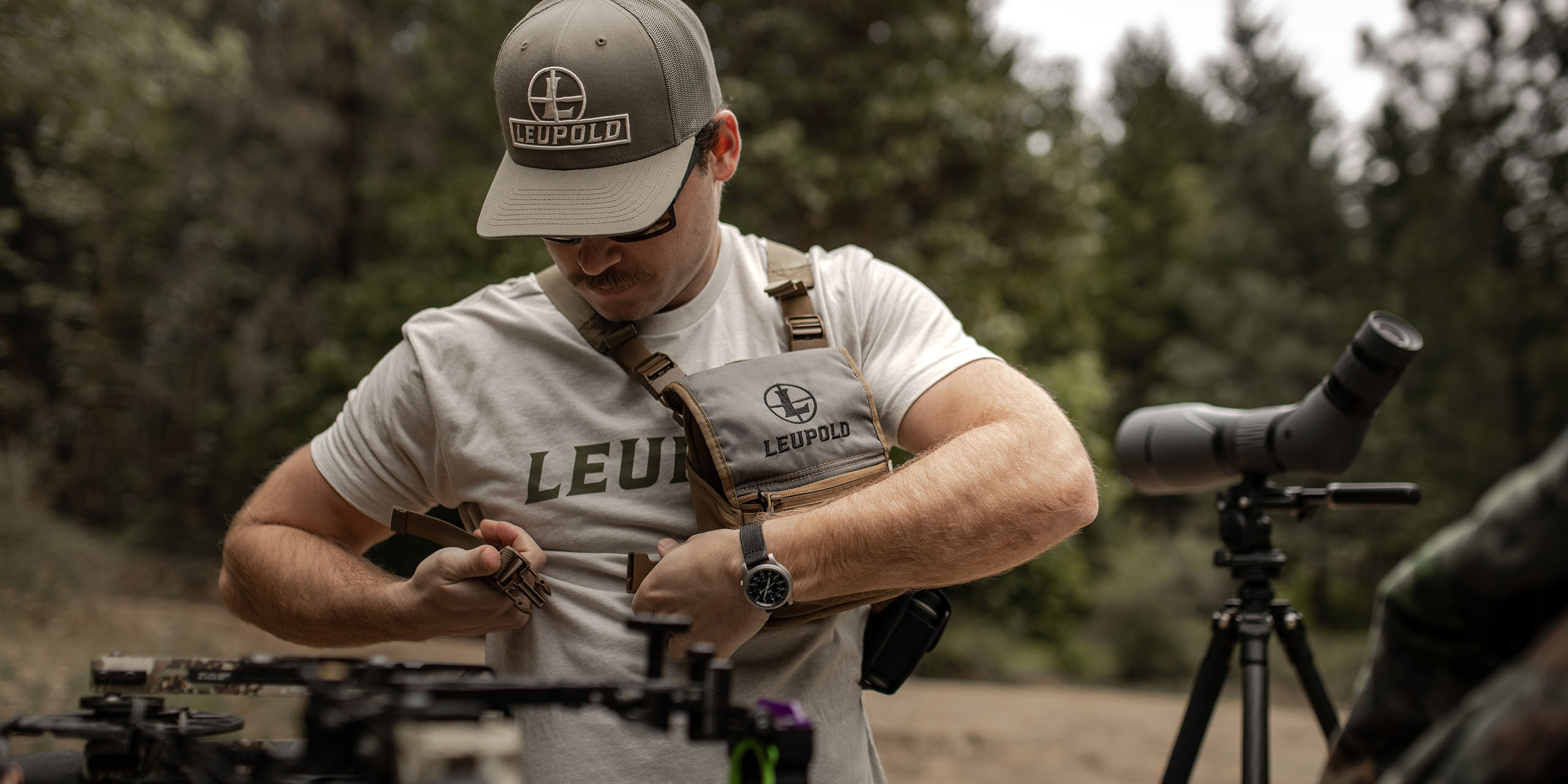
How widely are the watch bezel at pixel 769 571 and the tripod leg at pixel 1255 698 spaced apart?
1394 millimetres

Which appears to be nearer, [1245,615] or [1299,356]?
[1245,615]

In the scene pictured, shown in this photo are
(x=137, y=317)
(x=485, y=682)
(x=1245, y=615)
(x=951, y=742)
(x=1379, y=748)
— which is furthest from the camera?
(x=137, y=317)

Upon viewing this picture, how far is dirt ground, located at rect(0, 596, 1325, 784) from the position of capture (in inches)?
293

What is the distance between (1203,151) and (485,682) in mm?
34353

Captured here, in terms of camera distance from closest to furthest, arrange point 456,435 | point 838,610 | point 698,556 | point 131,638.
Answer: point 698,556, point 838,610, point 456,435, point 131,638

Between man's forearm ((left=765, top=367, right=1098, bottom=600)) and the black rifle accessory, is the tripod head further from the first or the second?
the black rifle accessory

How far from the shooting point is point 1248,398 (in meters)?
21.3

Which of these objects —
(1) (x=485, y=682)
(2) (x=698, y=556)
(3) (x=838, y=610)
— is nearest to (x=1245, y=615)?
(3) (x=838, y=610)

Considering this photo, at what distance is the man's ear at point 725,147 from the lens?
1.96 m

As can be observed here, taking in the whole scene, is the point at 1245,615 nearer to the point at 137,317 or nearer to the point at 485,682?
the point at 485,682

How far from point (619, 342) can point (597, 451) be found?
0.19m

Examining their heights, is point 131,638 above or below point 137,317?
below

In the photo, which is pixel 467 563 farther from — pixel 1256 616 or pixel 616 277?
pixel 1256 616

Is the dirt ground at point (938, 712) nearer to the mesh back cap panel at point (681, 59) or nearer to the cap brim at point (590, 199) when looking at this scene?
the cap brim at point (590, 199)
